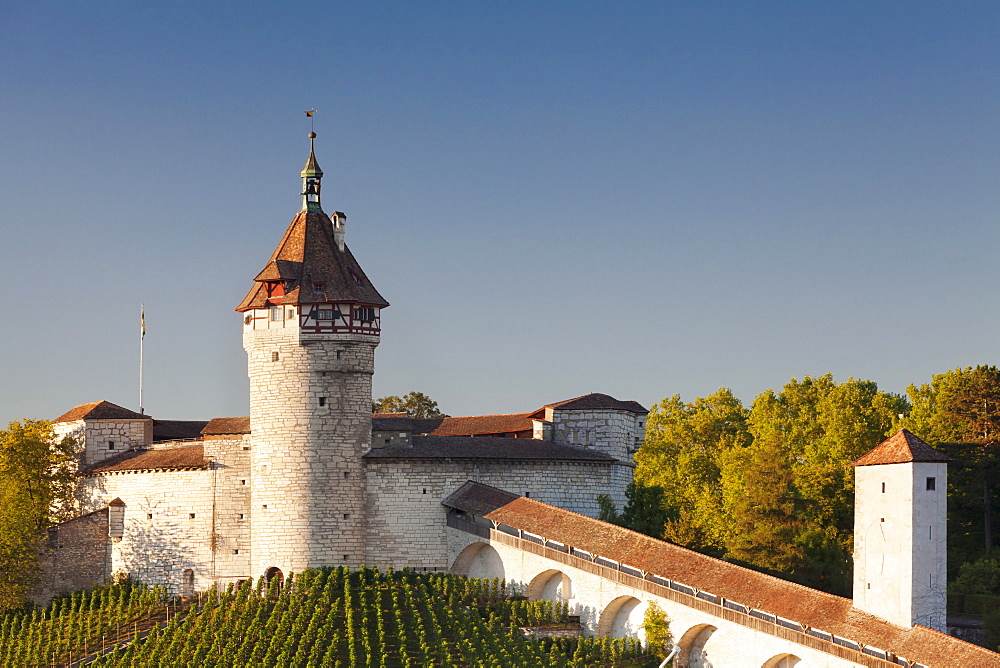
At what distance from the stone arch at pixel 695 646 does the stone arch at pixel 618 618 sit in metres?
2.58

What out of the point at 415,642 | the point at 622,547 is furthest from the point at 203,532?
the point at 622,547

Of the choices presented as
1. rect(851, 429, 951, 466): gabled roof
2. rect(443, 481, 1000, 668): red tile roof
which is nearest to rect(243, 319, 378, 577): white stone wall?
rect(443, 481, 1000, 668): red tile roof

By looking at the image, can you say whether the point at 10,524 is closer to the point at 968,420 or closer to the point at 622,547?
the point at 622,547

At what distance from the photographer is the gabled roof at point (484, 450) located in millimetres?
58469

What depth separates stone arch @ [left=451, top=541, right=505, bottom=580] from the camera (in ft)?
185

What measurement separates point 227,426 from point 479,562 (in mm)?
13179

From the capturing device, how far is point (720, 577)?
4900 centimetres

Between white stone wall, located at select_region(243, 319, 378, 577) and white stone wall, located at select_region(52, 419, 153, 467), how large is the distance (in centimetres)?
1014

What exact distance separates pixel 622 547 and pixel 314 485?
12.9 metres

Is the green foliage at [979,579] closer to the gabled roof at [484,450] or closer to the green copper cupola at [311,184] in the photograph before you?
the gabled roof at [484,450]

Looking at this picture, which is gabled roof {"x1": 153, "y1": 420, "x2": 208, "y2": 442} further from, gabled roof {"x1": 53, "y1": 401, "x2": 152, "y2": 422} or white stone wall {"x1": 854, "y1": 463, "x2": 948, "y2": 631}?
white stone wall {"x1": 854, "y1": 463, "x2": 948, "y2": 631}

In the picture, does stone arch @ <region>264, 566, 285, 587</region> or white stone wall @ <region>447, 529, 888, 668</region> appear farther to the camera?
stone arch @ <region>264, 566, 285, 587</region>

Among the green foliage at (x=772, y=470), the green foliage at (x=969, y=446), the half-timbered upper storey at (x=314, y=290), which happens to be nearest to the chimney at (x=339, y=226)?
the half-timbered upper storey at (x=314, y=290)

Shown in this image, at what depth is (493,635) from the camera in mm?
50781
